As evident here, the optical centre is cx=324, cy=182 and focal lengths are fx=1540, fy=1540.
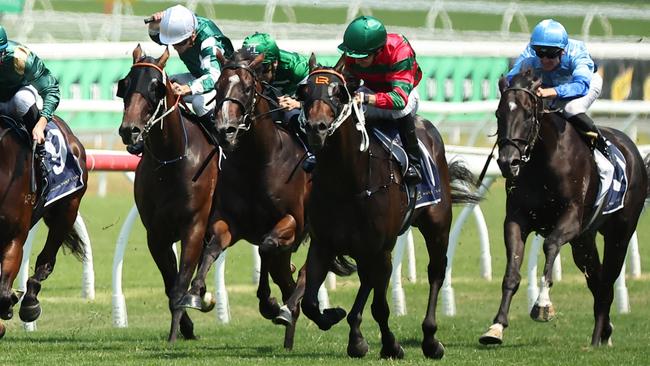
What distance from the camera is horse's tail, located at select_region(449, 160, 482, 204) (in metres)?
10.0

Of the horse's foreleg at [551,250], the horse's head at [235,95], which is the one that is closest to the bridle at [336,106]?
the horse's head at [235,95]

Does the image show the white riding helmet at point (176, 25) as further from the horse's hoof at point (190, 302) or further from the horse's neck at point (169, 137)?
the horse's hoof at point (190, 302)

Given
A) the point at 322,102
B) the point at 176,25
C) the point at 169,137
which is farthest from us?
the point at 176,25

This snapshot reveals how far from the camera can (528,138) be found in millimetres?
8578

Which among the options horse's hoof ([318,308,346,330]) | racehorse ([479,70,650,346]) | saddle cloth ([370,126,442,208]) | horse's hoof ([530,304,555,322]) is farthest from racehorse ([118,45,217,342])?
horse's hoof ([530,304,555,322])

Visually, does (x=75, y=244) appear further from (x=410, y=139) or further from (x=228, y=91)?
(x=410, y=139)

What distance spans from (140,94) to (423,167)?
1.64 metres

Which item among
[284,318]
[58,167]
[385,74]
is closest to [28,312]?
[58,167]

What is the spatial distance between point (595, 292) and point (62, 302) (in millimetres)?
4181

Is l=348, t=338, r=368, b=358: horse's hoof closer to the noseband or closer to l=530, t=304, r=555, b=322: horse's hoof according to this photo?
l=530, t=304, r=555, b=322: horse's hoof

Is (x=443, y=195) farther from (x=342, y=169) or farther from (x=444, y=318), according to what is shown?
(x=444, y=318)

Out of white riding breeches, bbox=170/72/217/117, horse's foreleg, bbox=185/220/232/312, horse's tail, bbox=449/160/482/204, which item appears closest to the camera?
horse's foreleg, bbox=185/220/232/312

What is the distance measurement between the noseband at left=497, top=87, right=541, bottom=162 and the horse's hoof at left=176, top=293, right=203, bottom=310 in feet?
6.16

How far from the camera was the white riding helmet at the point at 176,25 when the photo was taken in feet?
30.3
